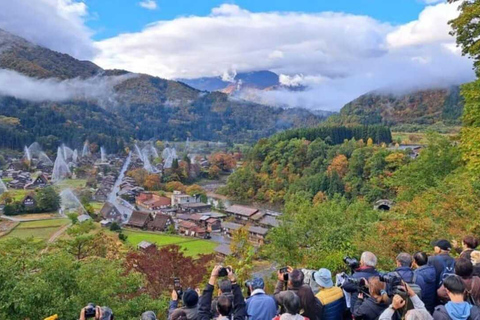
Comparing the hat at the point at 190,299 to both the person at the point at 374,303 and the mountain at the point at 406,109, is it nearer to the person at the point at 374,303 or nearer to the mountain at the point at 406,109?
the person at the point at 374,303

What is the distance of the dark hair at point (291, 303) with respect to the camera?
2.80 metres

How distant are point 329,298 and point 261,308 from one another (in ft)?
1.98

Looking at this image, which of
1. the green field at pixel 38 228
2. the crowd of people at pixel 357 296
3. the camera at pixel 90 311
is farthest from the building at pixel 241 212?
the camera at pixel 90 311

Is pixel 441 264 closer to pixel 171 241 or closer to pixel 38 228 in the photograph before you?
pixel 171 241

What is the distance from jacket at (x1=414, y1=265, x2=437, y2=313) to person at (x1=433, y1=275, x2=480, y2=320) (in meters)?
0.77

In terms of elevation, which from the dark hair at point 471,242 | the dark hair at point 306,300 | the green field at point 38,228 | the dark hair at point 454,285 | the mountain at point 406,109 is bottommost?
the green field at point 38,228

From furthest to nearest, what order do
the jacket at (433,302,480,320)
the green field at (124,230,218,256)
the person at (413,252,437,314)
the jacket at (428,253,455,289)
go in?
the green field at (124,230,218,256) → the jacket at (428,253,455,289) → the person at (413,252,437,314) → the jacket at (433,302,480,320)

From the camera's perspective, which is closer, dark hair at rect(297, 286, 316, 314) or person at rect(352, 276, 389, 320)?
person at rect(352, 276, 389, 320)

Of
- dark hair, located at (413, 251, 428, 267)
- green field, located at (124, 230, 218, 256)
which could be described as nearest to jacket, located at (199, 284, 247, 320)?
dark hair, located at (413, 251, 428, 267)

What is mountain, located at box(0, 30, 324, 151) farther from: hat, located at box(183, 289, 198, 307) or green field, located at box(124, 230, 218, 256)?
hat, located at box(183, 289, 198, 307)

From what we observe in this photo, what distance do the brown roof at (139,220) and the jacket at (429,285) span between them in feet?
90.6

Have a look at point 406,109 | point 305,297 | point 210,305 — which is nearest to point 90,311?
point 210,305

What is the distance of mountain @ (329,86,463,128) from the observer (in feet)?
248

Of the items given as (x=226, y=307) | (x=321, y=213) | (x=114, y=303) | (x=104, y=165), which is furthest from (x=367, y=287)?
(x=104, y=165)
